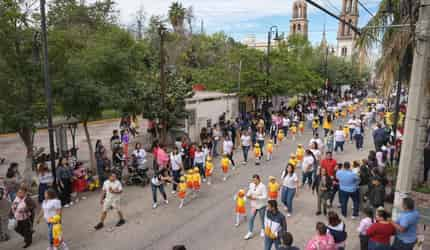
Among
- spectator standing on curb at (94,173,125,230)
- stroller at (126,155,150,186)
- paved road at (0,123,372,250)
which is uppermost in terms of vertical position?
spectator standing on curb at (94,173,125,230)

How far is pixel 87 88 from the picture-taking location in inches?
424

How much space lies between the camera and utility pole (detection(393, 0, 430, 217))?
5611 millimetres

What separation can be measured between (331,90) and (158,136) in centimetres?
3432

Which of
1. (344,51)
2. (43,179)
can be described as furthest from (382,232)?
(344,51)

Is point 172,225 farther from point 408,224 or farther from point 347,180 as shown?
point 408,224

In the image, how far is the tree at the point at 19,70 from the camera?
376 inches

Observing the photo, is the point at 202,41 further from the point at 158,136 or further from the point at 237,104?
the point at 158,136

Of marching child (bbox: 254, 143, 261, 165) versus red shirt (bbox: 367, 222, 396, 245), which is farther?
marching child (bbox: 254, 143, 261, 165)

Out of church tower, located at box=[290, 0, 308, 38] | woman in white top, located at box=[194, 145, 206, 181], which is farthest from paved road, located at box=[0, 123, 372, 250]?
church tower, located at box=[290, 0, 308, 38]

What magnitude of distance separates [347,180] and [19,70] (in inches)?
374

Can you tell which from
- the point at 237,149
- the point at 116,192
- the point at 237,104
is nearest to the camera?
the point at 116,192

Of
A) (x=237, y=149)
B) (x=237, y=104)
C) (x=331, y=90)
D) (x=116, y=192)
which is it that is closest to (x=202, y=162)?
(x=116, y=192)

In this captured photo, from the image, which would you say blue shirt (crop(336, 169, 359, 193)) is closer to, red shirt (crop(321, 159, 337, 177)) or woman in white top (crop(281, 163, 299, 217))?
red shirt (crop(321, 159, 337, 177))

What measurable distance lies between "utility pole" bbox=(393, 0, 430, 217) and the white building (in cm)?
1276
